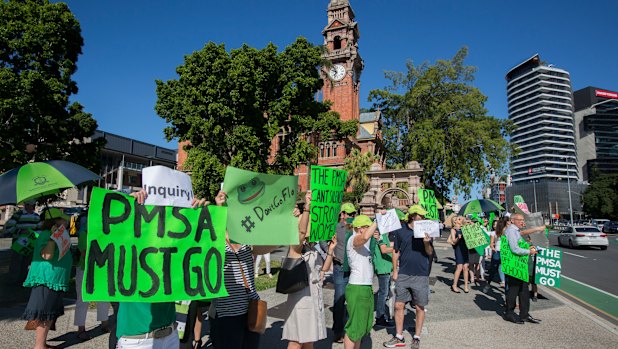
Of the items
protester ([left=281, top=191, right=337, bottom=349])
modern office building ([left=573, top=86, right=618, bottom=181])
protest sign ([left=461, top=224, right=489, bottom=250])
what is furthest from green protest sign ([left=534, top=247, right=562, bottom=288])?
modern office building ([left=573, top=86, right=618, bottom=181])

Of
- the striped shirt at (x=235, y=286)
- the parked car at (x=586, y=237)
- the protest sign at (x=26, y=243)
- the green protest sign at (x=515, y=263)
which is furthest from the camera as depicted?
the parked car at (x=586, y=237)

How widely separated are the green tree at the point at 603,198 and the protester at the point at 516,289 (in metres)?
76.0

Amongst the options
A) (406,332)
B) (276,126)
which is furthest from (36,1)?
(406,332)

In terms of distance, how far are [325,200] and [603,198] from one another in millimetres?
80965

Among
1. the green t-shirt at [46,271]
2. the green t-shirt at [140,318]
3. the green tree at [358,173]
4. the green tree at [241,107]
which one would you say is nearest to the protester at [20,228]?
the green t-shirt at [46,271]

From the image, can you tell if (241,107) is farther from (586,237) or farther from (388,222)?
(586,237)

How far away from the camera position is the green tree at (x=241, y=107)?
17781 millimetres

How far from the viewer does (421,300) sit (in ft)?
17.9

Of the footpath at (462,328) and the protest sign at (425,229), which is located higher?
the protest sign at (425,229)

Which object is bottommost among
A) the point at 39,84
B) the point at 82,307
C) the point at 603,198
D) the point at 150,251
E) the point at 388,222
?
the point at 82,307

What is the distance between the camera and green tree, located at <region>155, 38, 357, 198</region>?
58.3ft

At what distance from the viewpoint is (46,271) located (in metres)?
4.64

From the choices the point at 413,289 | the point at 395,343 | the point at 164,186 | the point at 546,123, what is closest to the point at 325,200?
the point at 413,289

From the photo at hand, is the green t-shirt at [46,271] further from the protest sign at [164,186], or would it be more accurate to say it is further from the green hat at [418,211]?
the green hat at [418,211]
